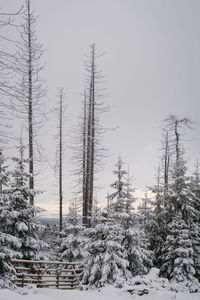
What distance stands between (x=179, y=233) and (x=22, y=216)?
9.70 meters

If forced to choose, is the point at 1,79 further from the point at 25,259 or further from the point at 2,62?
the point at 25,259

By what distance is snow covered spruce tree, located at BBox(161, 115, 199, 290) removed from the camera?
43.4 ft

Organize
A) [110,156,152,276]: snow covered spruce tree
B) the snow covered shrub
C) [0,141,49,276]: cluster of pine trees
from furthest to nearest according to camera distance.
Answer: [110,156,152,276]: snow covered spruce tree, the snow covered shrub, [0,141,49,276]: cluster of pine trees

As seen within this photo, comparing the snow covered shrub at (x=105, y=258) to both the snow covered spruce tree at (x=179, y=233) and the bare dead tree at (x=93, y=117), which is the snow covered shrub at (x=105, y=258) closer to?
the snow covered spruce tree at (x=179, y=233)

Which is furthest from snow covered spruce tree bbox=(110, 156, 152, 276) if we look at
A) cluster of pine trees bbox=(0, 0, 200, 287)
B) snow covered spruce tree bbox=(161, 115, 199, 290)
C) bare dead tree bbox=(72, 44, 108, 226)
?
bare dead tree bbox=(72, 44, 108, 226)

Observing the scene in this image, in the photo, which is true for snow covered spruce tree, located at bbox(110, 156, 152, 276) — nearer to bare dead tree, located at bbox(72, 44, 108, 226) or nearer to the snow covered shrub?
the snow covered shrub

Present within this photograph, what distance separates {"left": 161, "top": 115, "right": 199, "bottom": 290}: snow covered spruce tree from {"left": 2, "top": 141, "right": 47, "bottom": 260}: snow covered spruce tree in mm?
7888

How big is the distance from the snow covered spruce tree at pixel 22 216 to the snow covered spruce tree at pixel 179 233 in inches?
311

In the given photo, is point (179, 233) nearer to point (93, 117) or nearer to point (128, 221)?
point (128, 221)

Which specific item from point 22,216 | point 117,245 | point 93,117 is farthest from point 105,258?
point 93,117

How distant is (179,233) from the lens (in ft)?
47.2

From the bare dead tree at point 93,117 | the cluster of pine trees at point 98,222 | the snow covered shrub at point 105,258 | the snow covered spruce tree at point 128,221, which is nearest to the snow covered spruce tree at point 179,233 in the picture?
the cluster of pine trees at point 98,222

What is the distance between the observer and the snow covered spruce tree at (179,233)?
13234 mm

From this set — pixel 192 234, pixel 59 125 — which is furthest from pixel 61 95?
pixel 192 234
